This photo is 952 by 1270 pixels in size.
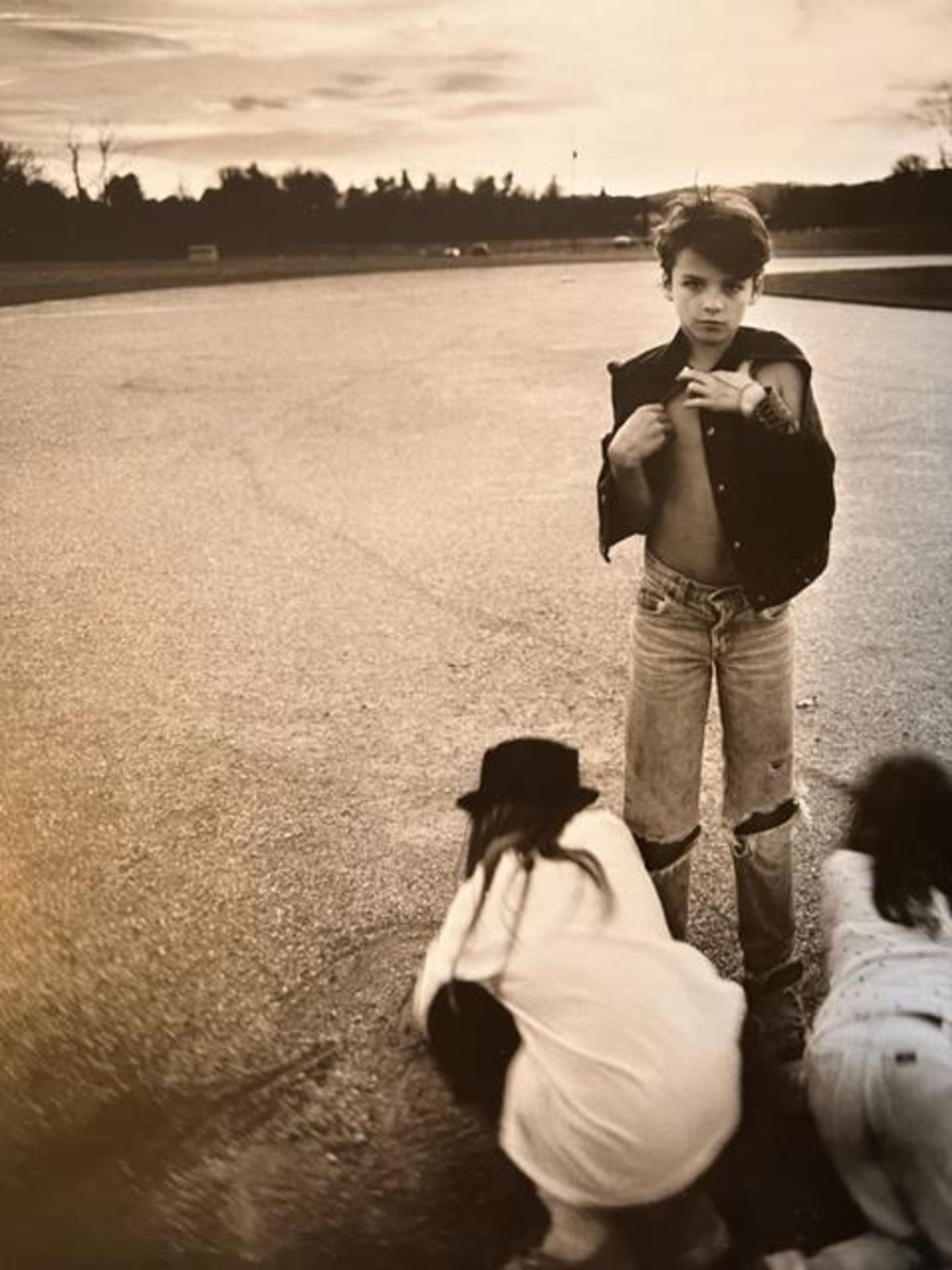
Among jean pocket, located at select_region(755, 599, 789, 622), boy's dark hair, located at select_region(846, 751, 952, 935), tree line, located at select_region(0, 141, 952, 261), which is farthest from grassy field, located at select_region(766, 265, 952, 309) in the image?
boy's dark hair, located at select_region(846, 751, 952, 935)

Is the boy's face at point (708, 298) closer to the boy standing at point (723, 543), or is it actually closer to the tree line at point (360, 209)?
the boy standing at point (723, 543)

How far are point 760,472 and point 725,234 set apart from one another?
1.27 feet

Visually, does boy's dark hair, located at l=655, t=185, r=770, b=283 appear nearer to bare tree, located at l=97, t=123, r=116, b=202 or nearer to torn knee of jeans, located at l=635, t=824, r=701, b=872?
torn knee of jeans, located at l=635, t=824, r=701, b=872

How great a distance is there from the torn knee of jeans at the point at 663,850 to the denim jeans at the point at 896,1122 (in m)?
0.50

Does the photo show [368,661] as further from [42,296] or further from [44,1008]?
[44,1008]

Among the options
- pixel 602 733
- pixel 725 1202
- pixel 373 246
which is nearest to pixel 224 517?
pixel 602 733

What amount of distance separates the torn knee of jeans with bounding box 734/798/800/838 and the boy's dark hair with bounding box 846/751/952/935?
6.2 inches

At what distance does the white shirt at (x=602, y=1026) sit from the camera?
1764 millimetres

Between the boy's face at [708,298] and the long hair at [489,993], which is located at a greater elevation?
the boy's face at [708,298]

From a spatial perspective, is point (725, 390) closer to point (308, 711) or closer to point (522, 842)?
point (522, 842)

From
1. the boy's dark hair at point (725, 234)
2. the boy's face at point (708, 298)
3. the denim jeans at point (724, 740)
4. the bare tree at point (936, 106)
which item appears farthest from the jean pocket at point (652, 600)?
the bare tree at point (936, 106)

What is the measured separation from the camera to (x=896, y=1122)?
179 cm

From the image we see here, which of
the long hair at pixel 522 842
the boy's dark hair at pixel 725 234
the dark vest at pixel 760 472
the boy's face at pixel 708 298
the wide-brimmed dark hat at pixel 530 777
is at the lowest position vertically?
the long hair at pixel 522 842

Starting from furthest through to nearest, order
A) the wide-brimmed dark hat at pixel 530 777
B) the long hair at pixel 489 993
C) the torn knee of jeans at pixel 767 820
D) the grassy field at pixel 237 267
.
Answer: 1. the grassy field at pixel 237 267
2. the torn knee of jeans at pixel 767 820
3. the wide-brimmed dark hat at pixel 530 777
4. the long hair at pixel 489 993
